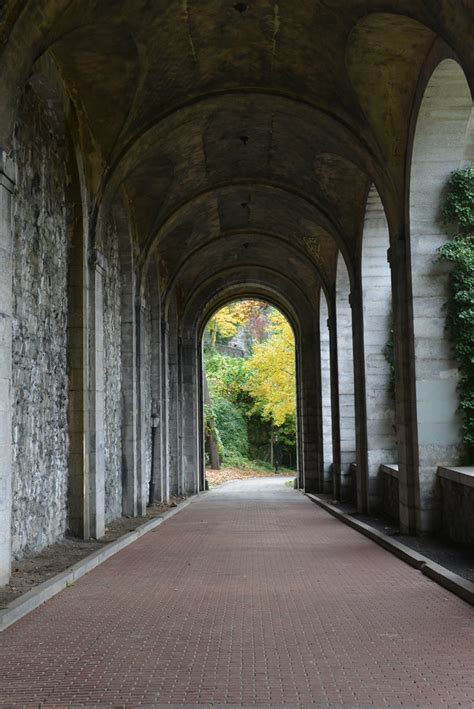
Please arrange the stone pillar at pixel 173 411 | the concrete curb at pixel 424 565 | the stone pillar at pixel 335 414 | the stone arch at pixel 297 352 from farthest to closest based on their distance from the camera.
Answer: the stone arch at pixel 297 352, the stone pillar at pixel 173 411, the stone pillar at pixel 335 414, the concrete curb at pixel 424 565

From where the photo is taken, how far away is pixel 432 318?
420 inches

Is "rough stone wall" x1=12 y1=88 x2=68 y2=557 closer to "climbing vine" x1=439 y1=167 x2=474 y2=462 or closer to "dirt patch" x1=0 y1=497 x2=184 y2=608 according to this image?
"dirt patch" x1=0 y1=497 x2=184 y2=608

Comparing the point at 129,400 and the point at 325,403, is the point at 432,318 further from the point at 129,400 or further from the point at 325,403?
the point at 325,403

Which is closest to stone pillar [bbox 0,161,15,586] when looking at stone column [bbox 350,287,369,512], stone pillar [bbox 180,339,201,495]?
stone column [bbox 350,287,369,512]

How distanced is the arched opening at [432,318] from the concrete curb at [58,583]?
173 inches

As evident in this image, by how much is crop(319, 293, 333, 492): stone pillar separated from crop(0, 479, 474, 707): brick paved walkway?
13205mm

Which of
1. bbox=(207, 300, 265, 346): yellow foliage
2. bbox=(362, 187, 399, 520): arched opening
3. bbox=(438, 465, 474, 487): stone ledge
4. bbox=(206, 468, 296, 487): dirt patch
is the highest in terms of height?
bbox=(207, 300, 265, 346): yellow foliage

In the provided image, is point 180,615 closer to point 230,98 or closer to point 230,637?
point 230,637

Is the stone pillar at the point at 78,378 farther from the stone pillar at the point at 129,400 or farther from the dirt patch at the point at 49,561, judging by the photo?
the stone pillar at the point at 129,400

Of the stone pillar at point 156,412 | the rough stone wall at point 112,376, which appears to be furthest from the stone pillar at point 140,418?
the stone pillar at point 156,412

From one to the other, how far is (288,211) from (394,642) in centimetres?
1502

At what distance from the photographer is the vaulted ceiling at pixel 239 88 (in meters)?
7.93

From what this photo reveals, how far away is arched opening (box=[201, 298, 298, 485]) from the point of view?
36031mm

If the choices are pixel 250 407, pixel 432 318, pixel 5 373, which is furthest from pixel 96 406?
pixel 250 407
